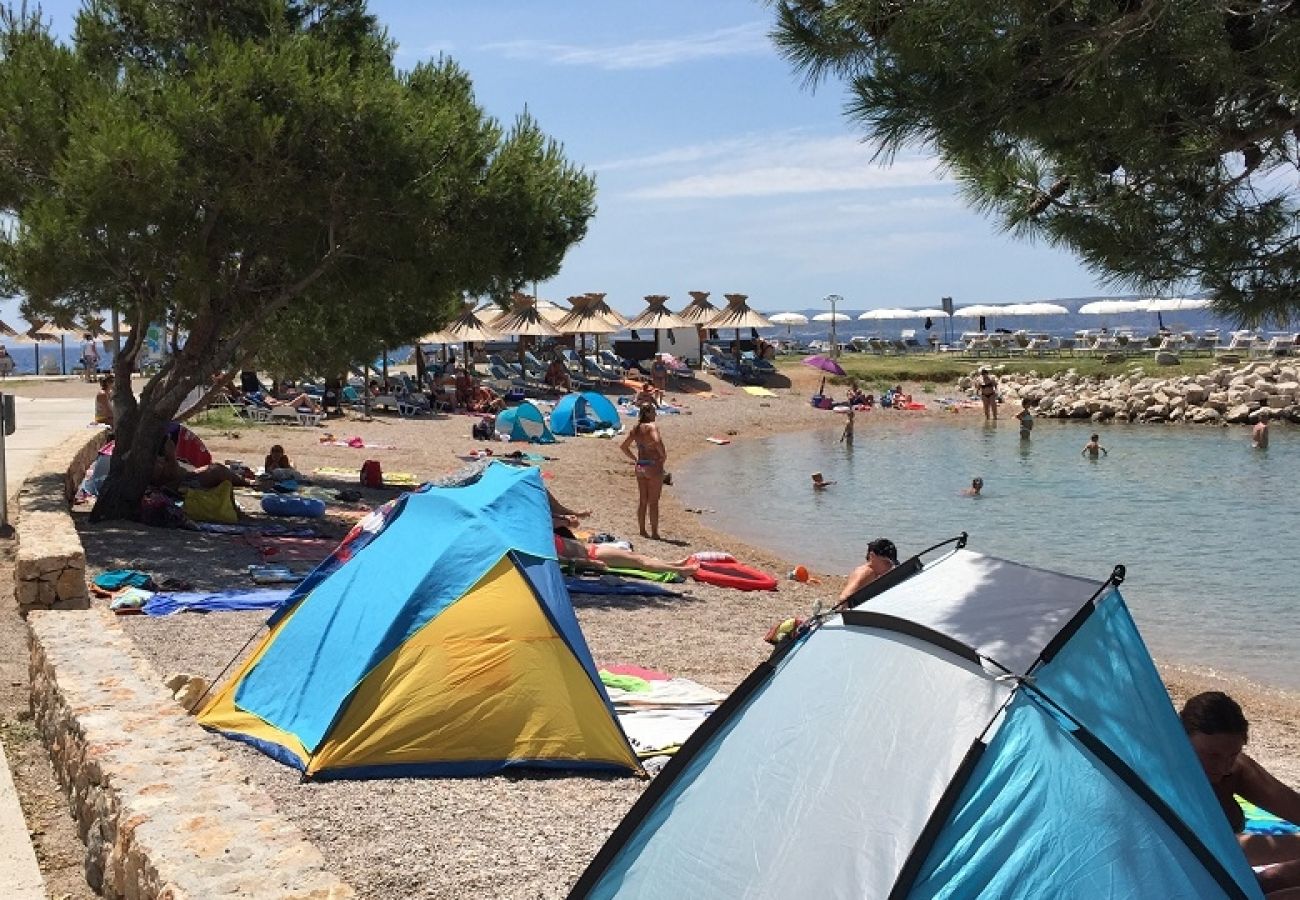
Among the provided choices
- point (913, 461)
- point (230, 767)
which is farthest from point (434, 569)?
point (913, 461)

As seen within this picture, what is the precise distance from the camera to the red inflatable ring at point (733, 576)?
1299cm

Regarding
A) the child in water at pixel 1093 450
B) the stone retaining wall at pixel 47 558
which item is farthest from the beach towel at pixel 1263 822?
the child in water at pixel 1093 450

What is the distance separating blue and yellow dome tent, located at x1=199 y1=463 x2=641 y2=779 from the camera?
6141 mm

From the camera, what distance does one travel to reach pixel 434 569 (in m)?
6.61

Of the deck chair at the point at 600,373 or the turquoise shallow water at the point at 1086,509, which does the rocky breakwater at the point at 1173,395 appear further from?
the deck chair at the point at 600,373

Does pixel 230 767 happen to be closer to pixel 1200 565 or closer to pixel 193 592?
pixel 193 592

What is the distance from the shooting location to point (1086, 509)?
21.3 metres

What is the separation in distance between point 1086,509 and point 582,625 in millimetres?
13464

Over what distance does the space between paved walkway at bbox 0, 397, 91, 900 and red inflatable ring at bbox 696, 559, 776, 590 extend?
610 cm

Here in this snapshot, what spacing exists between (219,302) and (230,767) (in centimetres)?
877

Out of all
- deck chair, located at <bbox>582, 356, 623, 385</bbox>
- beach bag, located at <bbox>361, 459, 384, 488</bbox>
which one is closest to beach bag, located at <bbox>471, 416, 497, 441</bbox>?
beach bag, located at <bbox>361, 459, 384, 488</bbox>

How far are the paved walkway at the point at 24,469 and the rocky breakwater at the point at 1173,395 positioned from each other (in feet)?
83.6

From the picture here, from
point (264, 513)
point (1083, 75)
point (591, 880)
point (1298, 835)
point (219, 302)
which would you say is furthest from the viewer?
point (264, 513)

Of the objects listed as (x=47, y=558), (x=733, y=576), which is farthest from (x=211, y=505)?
(x=733, y=576)
